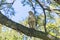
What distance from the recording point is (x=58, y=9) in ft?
22.6

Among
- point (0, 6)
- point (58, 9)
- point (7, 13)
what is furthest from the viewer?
point (58, 9)

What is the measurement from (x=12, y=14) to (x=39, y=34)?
75.7 inches

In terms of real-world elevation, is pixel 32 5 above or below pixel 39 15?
above

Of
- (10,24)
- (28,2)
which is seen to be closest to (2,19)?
(10,24)

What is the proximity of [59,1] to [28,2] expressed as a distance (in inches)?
56.6

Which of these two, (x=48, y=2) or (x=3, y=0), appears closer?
(x=3, y=0)

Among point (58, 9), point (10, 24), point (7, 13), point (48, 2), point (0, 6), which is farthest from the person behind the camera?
point (48, 2)

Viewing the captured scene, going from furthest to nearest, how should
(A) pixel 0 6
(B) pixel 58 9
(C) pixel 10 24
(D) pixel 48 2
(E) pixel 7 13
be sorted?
(D) pixel 48 2 < (B) pixel 58 9 < (E) pixel 7 13 < (A) pixel 0 6 < (C) pixel 10 24

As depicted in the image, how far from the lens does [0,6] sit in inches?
233

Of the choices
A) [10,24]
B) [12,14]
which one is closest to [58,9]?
[12,14]

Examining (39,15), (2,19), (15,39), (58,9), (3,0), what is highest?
(2,19)

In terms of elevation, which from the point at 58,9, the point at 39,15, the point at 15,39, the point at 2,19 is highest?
the point at 2,19

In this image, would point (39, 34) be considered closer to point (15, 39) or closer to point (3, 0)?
point (3, 0)

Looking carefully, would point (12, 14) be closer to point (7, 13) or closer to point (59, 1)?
point (7, 13)
